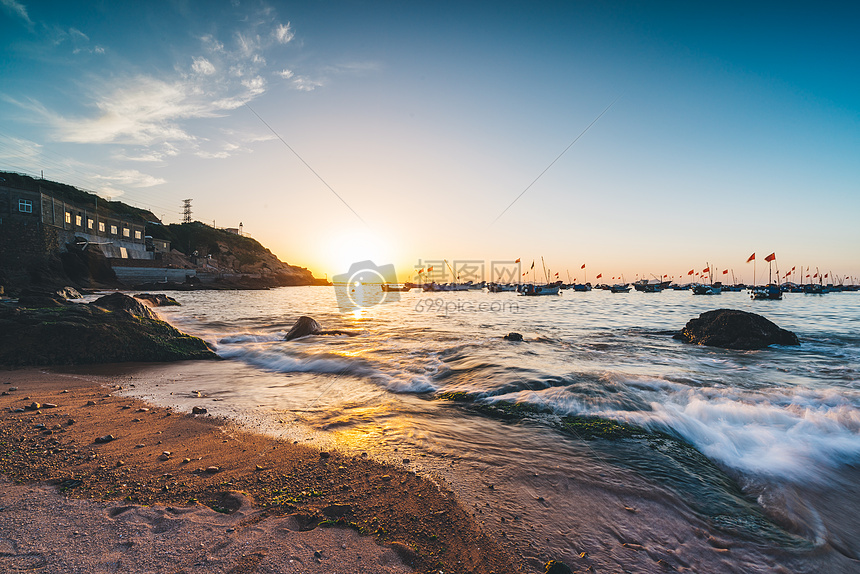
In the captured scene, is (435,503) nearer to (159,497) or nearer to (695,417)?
(159,497)

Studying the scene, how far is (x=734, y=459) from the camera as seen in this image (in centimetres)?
561

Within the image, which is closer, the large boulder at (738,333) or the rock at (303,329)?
the large boulder at (738,333)

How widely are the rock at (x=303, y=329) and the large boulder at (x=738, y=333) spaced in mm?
18155

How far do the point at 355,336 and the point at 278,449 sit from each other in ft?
42.7

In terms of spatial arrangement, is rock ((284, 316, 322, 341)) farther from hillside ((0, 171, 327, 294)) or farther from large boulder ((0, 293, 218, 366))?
hillside ((0, 171, 327, 294))

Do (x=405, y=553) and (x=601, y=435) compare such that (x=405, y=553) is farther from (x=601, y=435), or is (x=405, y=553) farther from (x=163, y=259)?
(x=163, y=259)

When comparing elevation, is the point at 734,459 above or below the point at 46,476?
below

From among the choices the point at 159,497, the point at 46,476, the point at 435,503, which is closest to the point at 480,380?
the point at 435,503

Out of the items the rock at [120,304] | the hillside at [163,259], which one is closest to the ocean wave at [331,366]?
the rock at [120,304]

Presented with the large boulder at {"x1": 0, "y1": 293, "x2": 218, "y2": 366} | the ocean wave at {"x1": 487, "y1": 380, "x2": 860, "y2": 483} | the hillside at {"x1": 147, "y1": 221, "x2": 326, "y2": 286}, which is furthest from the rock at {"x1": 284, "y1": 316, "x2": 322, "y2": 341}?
the hillside at {"x1": 147, "y1": 221, "x2": 326, "y2": 286}

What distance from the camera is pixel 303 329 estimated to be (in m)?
17.5

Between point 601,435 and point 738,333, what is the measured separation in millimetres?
13590

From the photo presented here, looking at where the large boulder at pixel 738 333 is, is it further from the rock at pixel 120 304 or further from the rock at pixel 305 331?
the rock at pixel 120 304

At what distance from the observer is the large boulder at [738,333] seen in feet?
48.7
